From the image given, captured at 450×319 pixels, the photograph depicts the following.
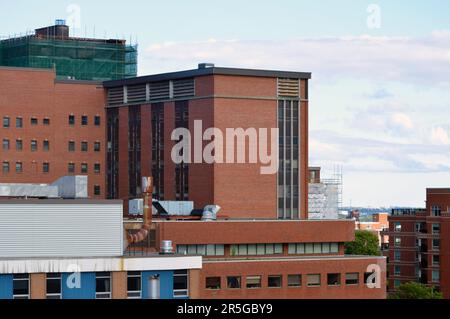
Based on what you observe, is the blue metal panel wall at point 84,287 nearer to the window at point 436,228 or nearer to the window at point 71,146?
the window at point 71,146

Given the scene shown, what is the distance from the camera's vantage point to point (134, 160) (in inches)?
4139

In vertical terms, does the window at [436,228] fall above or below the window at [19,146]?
below

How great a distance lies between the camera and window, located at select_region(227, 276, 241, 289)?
234ft

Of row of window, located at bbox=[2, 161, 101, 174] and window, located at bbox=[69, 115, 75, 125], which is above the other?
window, located at bbox=[69, 115, 75, 125]

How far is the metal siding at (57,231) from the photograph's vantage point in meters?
49.9

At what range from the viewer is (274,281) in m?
73.1

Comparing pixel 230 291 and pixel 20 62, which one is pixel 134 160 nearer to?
pixel 20 62

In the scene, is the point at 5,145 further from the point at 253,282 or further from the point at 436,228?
the point at 436,228

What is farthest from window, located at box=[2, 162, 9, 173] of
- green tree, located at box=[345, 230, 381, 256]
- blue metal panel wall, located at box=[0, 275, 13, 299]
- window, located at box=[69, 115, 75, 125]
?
green tree, located at box=[345, 230, 381, 256]

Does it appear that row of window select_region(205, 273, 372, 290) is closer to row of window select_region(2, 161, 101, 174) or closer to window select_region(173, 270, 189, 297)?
window select_region(173, 270, 189, 297)

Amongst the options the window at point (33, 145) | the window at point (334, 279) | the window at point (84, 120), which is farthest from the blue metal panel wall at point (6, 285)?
the window at point (84, 120)

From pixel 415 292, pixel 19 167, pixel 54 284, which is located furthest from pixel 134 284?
pixel 415 292

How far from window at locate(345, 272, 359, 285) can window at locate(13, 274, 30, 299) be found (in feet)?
106
